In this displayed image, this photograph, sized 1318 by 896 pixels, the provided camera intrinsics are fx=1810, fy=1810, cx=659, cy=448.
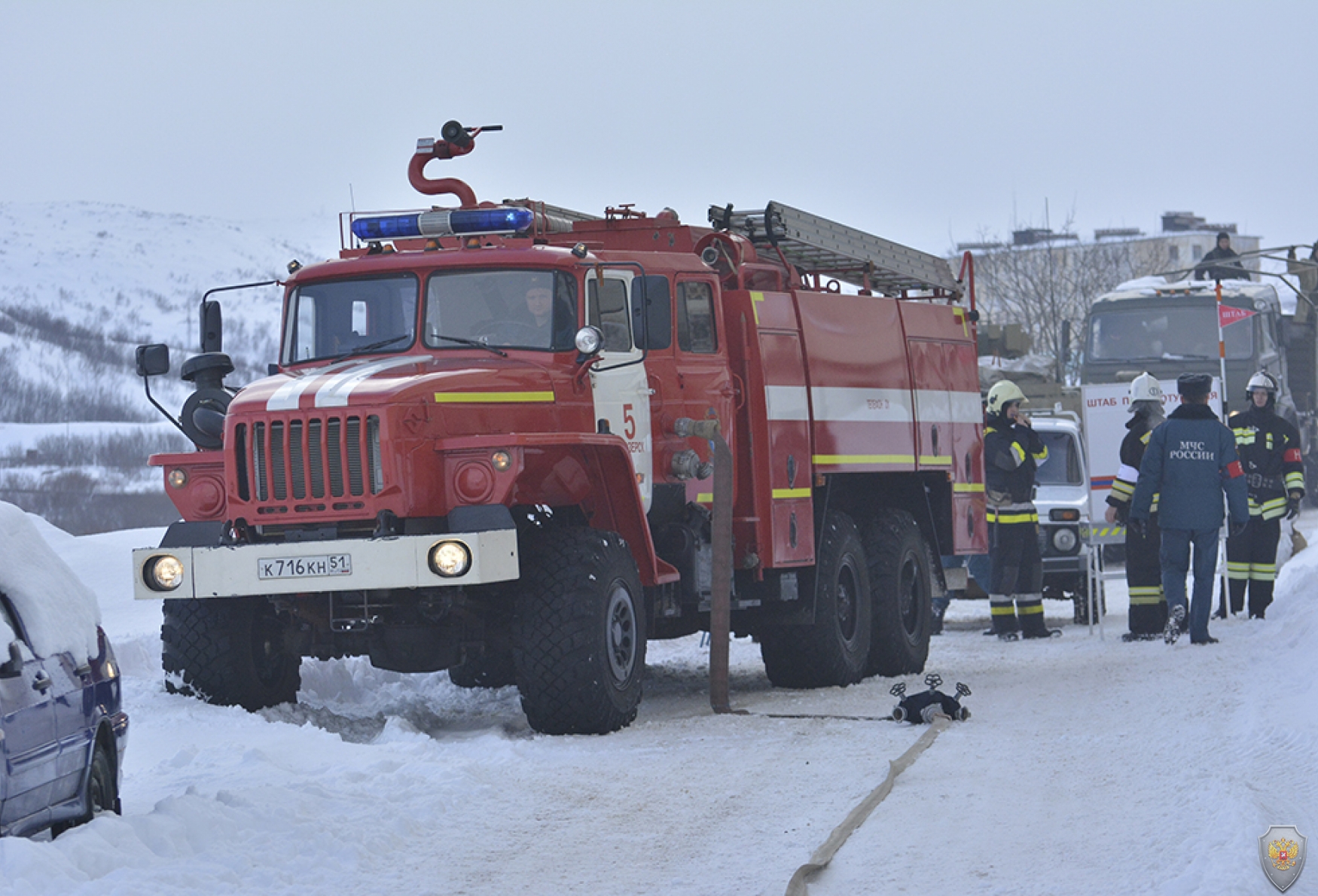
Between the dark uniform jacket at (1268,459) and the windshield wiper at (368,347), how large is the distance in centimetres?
887

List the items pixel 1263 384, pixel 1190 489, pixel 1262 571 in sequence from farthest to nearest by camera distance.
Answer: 1. pixel 1263 384
2. pixel 1262 571
3. pixel 1190 489

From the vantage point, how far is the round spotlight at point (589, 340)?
1004cm

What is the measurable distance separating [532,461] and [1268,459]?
9342 millimetres

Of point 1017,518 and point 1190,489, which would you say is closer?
point 1190,489

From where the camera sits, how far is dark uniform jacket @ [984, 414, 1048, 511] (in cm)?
1650

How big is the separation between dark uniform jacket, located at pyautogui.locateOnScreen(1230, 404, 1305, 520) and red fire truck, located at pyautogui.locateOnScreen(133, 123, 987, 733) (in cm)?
472

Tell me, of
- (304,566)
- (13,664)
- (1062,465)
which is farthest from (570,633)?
(1062,465)

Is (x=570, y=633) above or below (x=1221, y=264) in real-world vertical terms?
below

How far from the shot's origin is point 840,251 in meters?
13.5

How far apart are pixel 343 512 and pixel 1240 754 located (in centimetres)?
458

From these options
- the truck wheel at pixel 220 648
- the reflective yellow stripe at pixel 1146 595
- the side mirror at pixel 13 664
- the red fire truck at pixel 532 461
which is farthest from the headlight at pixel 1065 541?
the side mirror at pixel 13 664

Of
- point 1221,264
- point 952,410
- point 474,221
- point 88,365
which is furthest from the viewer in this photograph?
point 88,365

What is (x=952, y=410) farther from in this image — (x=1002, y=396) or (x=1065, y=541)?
(x=1065, y=541)

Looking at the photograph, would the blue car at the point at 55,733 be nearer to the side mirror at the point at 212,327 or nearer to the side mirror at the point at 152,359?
the side mirror at the point at 152,359
